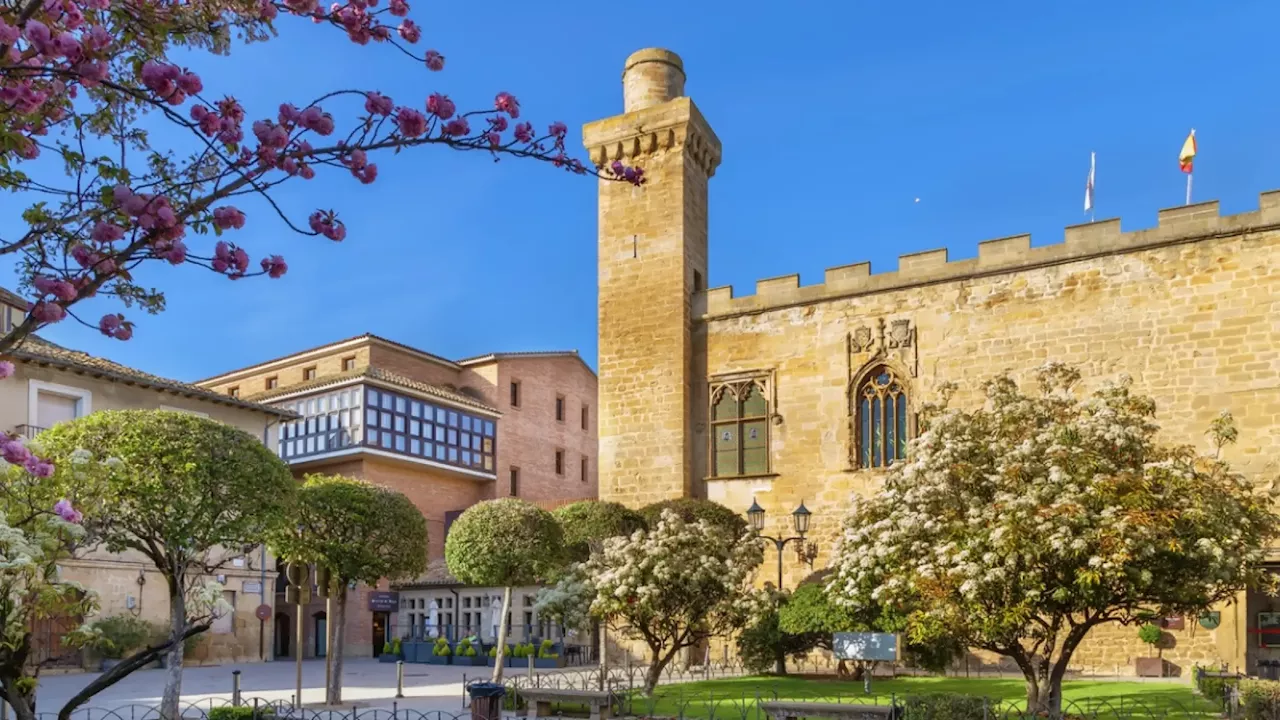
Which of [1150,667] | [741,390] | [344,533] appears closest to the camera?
[344,533]

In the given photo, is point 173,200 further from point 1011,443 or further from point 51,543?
point 1011,443

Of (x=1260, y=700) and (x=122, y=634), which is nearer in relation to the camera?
(x=1260, y=700)

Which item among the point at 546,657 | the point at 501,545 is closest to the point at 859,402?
the point at 501,545

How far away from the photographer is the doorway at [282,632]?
43.0 meters

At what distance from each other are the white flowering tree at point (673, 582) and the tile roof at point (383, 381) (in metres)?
22.4

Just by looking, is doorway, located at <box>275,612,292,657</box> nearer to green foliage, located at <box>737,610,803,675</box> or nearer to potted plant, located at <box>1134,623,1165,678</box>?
green foliage, located at <box>737,610,803,675</box>

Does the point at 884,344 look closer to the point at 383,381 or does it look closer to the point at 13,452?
the point at 383,381

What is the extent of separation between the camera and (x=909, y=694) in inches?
604

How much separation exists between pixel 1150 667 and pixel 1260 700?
9183 millimetres

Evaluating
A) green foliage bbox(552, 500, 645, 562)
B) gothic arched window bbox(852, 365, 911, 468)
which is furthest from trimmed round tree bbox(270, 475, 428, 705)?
gothic arched window bbox(852, 365, 911, 468)

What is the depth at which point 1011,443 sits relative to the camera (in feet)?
53.3

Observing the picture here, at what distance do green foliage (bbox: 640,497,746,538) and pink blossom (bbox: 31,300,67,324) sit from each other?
71.9ft

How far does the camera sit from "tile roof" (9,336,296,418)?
2998 centimetres

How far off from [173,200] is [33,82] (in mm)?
894
